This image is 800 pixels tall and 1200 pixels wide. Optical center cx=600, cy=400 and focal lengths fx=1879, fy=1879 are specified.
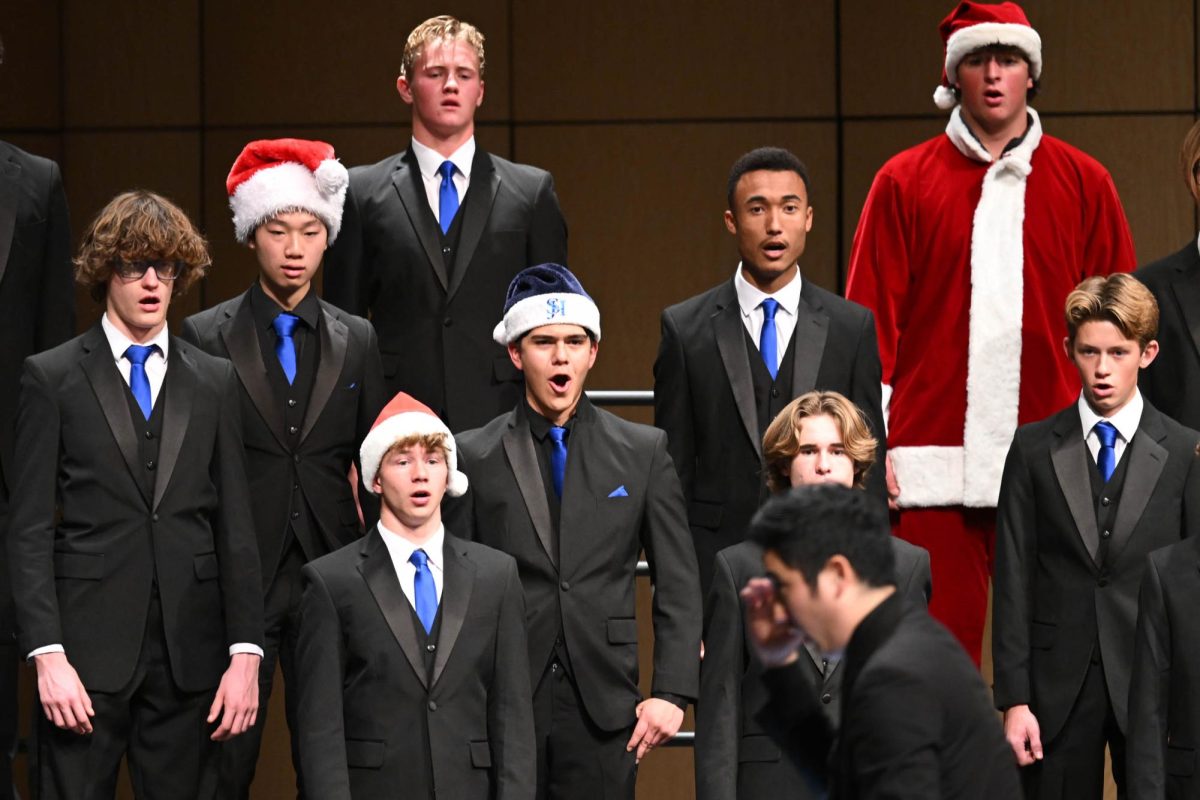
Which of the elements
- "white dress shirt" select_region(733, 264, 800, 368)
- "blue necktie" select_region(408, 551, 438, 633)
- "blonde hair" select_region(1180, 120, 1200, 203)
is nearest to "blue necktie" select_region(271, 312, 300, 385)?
"blue necktie" select_region(408, 551, 438, 633)

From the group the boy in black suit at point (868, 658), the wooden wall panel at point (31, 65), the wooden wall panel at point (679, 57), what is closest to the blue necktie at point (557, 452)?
the boy in black suit at point (868, 658)

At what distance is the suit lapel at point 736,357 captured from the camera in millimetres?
3549

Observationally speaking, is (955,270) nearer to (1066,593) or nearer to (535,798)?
(1066,593)

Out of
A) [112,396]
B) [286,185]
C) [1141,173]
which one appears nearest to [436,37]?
[286,185]

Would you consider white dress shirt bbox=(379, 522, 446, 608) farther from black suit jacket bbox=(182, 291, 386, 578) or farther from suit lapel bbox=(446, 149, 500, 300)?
suit lapel bbox=(446, 149, 500, 300)

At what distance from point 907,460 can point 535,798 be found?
116 centimetres

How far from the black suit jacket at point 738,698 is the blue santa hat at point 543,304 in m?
0.54

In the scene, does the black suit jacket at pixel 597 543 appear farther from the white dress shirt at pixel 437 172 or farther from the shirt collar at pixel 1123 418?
the shirt collar at pixel 1123 418

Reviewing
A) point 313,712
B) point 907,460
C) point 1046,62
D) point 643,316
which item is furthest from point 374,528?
point 1046,62

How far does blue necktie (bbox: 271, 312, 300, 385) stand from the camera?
3.50 m

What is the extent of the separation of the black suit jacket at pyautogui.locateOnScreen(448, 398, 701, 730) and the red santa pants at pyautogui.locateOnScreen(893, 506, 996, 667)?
2.35ft

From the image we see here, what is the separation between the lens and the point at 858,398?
3586 mm

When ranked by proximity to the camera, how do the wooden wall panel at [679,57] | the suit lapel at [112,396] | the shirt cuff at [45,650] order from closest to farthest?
the shirt cuff at [45,650], the suit lapel at [112,396], the wooden wall panel at [679,57]

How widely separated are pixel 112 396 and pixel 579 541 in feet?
2.78
